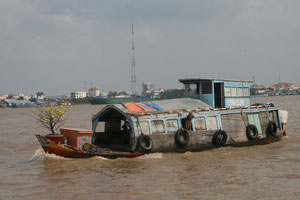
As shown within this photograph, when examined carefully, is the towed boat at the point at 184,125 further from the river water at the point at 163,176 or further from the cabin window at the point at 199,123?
the river water at the point at 163,176

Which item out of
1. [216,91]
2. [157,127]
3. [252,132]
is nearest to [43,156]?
[157,127]

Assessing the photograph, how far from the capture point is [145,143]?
11.1 meters

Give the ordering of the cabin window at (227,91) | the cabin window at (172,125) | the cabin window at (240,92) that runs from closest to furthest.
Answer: the cabin window at (172,125), the cabin window at (227,91), the cabin window at (240,92)

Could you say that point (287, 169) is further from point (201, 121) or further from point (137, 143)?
point (137, 143)

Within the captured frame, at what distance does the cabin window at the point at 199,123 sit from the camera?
39.7ft

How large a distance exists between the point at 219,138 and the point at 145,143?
9.85ft

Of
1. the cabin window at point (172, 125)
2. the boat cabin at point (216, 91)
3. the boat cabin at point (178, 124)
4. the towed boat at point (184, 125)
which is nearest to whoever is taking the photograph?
the towed boat at point (184, 125)

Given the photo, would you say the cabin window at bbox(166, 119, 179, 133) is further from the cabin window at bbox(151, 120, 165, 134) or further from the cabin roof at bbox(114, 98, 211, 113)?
the cabin roof at bbox(114, 98, 211, 113)

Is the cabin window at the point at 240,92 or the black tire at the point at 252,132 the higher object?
the cabin window at the point at 240,92

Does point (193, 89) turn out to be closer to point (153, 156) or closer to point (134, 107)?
point (134, 107)

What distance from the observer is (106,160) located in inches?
439

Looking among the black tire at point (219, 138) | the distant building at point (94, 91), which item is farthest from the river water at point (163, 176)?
the distant building at point (94, 91)

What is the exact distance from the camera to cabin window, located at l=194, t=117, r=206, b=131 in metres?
12.1

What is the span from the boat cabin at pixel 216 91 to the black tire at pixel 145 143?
3796mm
